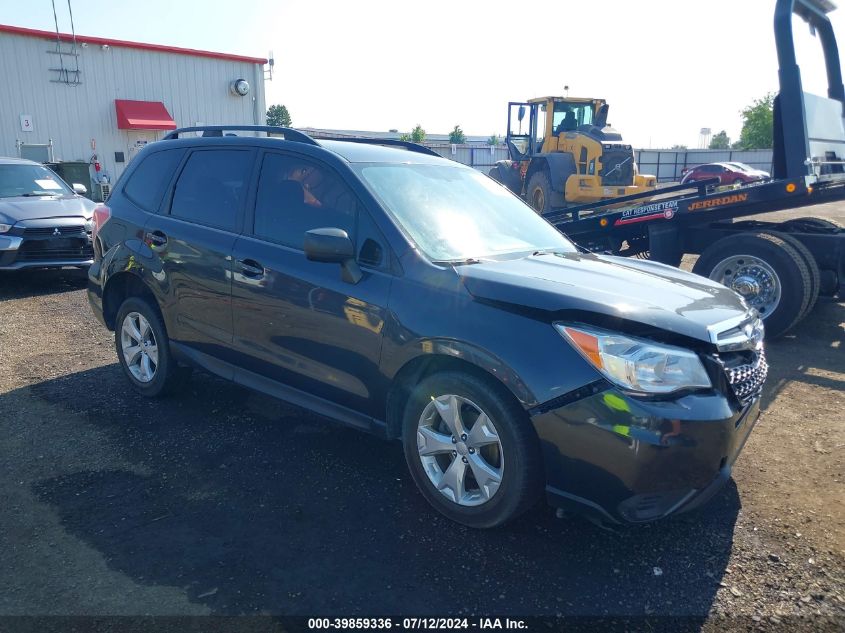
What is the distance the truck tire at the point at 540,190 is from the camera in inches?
626

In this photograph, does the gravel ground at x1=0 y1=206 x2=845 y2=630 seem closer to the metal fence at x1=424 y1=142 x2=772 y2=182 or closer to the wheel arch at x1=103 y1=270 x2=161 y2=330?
the wheel arch at x1=103 y1=270 x2=161 y2=330

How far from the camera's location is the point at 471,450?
10.1 feet

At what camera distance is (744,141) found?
58969 millimetres

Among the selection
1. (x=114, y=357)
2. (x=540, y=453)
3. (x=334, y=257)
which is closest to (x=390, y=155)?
(x=334, y=257)

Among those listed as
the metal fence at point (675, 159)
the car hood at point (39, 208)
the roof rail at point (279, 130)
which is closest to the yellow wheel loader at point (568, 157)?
the car hood at point (39, 208)

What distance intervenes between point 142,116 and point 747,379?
23.7m

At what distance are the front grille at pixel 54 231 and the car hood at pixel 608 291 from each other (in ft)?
25.1

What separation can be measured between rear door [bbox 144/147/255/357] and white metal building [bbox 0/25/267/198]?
18.9m

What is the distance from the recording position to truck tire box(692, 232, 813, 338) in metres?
6.42

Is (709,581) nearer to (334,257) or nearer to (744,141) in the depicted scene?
(334,257)

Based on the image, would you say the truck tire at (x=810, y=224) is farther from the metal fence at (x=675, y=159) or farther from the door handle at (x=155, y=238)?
the metal fence at (x=675, y=159)

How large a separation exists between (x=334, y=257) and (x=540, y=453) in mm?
1421

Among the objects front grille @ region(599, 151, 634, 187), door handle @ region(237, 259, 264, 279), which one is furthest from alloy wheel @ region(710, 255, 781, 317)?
front grille @ region(599, 151, 634, 187)

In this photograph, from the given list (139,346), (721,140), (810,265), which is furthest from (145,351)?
(721,140)
